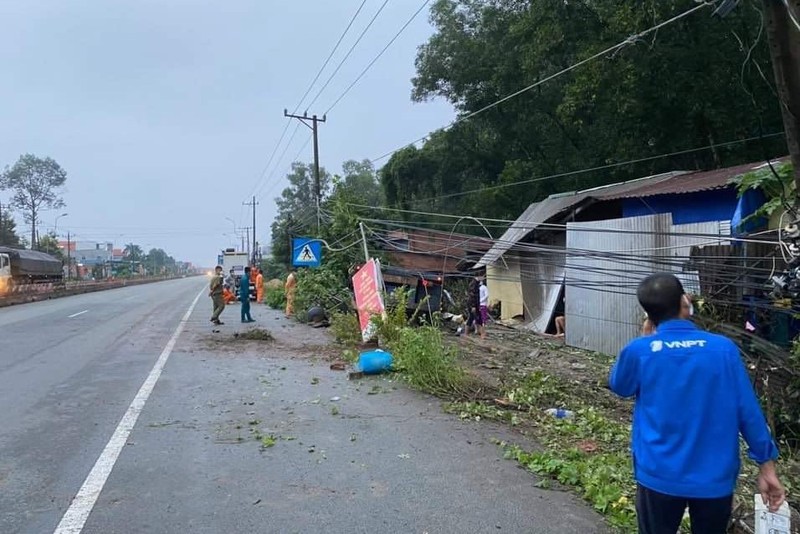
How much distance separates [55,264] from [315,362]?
158 feet

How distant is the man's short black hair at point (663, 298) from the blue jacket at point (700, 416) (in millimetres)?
77

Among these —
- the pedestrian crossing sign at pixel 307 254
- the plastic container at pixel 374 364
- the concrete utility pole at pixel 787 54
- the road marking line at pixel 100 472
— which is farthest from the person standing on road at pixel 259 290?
the concrete utility pole at pixel 787 54

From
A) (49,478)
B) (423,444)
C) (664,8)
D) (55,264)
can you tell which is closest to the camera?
(49,478)

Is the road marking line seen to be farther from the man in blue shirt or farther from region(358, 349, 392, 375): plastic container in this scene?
the man in blue shirt

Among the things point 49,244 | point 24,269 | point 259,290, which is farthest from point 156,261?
point 259,290

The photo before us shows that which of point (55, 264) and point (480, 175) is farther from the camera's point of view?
point (55, 264)

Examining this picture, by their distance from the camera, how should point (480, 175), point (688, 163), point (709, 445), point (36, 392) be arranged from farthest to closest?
point (480, 175) < point (688, 163) < point (36, 392) < point (709, 445)

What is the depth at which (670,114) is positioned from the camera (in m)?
18.7

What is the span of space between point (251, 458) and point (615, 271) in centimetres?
777

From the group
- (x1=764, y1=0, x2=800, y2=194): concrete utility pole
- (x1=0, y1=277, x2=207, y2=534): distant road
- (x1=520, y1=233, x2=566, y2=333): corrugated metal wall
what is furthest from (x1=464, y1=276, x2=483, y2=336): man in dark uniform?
(x1=764, y1=0, x2=800, y2=194): concrete utility pole

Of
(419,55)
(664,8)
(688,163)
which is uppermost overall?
(419,55)

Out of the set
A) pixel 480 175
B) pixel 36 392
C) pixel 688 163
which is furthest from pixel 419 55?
pixel 36 392

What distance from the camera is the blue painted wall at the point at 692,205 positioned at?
453 inches

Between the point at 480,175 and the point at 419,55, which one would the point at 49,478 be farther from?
the point at 480,175
